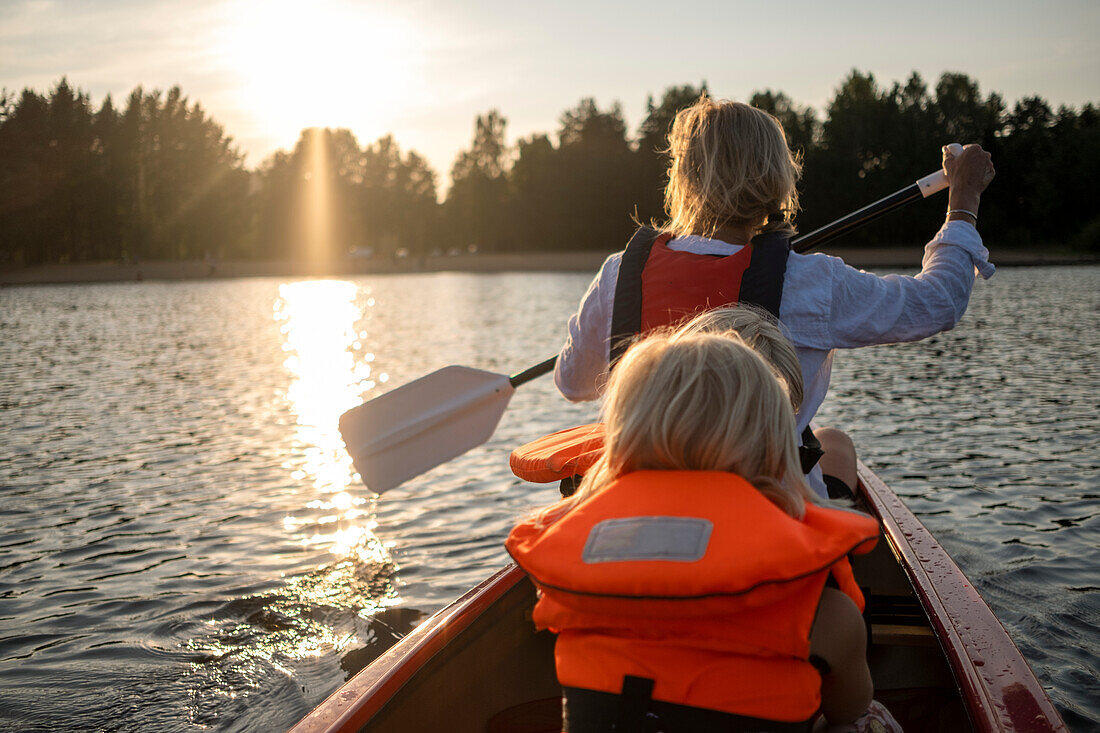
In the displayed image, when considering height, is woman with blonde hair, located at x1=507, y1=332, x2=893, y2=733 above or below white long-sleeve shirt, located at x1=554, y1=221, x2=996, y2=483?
below

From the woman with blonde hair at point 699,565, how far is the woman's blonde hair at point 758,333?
26cm

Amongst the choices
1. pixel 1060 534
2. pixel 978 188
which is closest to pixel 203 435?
pixel 1060 534

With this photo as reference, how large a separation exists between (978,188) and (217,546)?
15.4 feet

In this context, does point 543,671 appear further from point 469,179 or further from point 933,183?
point 469,179

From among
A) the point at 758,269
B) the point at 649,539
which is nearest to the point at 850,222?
the point at 758,269

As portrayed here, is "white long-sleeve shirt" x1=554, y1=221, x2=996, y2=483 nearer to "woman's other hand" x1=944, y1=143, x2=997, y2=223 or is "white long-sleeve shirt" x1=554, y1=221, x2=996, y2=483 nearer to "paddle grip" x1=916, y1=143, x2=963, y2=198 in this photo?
"woman's other hand" x1=944, y1=143, x2=997, y2=223

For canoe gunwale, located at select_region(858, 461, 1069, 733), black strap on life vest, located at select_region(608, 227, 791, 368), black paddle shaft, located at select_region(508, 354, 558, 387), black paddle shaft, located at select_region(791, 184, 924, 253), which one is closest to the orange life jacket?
black strap on life vest, located at select_region(608, 227, 791, 368)

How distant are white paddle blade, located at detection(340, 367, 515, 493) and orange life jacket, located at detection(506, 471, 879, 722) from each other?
2.91 metres

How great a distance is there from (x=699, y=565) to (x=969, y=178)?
1.52m

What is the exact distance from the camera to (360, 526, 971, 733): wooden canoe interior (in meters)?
2.24

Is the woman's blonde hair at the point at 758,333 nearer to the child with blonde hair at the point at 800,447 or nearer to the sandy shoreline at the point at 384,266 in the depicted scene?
the child with blonde hair at the point at 800,447

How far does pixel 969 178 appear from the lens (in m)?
2.25

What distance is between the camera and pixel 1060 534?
5379mm

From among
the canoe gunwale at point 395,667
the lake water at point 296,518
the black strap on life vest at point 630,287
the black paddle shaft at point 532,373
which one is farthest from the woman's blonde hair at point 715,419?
the lake water at point 296,518
